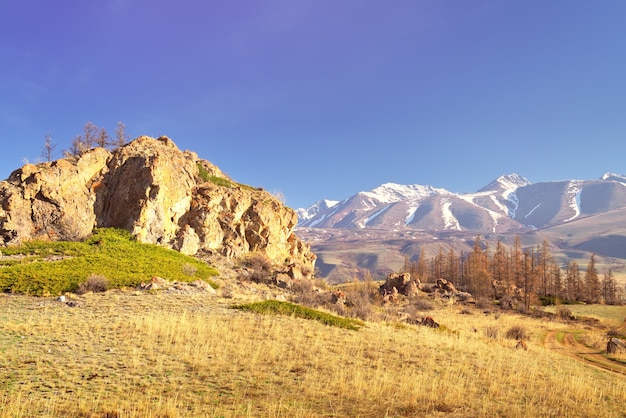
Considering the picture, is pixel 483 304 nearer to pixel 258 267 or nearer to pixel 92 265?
pixel 258 267

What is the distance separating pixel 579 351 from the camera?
71.8 ft

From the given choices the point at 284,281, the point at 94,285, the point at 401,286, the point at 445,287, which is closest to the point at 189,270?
the point at 94,285

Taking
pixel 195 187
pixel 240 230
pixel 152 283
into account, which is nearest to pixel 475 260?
pixel 240 230

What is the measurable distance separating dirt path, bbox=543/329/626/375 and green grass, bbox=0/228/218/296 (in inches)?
1003

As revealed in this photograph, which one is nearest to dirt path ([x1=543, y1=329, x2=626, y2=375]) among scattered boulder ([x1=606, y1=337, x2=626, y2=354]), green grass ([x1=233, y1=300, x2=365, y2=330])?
scattered boulder ([x1=606, y1=337, x2=626, y2=354])

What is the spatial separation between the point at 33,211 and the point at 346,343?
1226 inches

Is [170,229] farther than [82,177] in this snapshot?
Yes

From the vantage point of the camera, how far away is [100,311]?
16.4 m

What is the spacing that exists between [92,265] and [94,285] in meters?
3.61

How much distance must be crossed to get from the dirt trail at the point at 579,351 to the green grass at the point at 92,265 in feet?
83.6

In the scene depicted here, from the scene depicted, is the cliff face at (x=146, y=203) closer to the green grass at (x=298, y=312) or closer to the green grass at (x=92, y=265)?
the green grass at (x=92, y=265)

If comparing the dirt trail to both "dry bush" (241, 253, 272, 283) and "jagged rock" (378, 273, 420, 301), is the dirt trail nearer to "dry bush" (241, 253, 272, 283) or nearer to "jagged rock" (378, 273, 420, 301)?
"dry bush" (241, 253, 272, 283)

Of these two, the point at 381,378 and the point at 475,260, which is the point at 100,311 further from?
the point at 475,260

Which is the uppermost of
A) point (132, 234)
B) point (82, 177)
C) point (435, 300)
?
point (82, 177)
